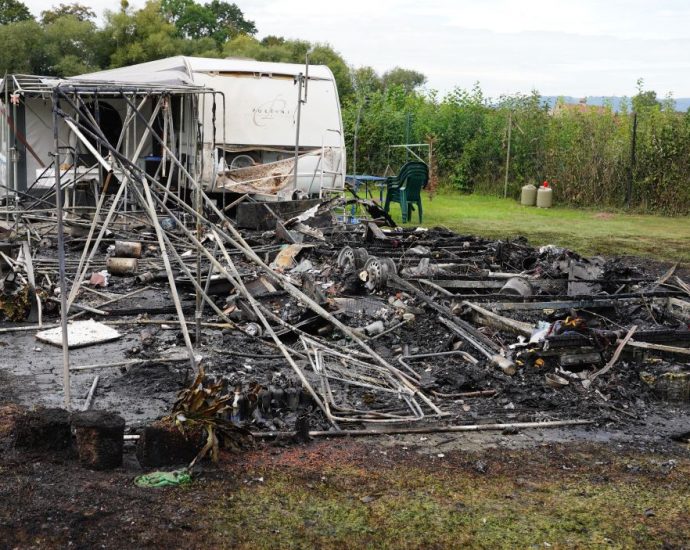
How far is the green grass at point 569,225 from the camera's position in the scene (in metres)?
13.9

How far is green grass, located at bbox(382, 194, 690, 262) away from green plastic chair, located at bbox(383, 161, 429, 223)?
54 cm

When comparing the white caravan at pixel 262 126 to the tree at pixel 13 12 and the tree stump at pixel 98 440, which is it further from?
the tree at pixel 13 12

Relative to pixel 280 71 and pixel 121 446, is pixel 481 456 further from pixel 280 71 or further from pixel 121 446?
pixel 280 71

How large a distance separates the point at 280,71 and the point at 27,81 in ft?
16.3

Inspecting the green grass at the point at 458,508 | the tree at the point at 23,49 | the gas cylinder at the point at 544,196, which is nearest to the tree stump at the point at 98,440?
the green grass at the point at 458,508

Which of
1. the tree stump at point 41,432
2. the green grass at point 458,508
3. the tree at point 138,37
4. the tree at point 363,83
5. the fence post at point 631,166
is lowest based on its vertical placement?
the green grass at point 458,508

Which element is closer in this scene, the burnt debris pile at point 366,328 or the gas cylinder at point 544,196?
the burnt debris pile at point 366,328

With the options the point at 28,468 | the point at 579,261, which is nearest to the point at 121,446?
the point at 28,468

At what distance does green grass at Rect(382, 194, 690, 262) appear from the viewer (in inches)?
547

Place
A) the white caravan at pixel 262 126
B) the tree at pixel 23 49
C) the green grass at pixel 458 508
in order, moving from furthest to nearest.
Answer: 1. the tree at pixel 23 49
2. the white caravan at pixel 262 126
3. the green grass at pixel 458 508

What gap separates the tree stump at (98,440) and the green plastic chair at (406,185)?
36.8 ft

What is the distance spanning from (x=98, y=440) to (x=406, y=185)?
11.6m

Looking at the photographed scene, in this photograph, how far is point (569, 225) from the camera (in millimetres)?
16516

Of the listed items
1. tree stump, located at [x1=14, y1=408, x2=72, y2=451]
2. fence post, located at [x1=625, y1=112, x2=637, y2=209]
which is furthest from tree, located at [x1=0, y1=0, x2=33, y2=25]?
tree stump, located at [x1=14, y1=408, x2=72, y2=451]
